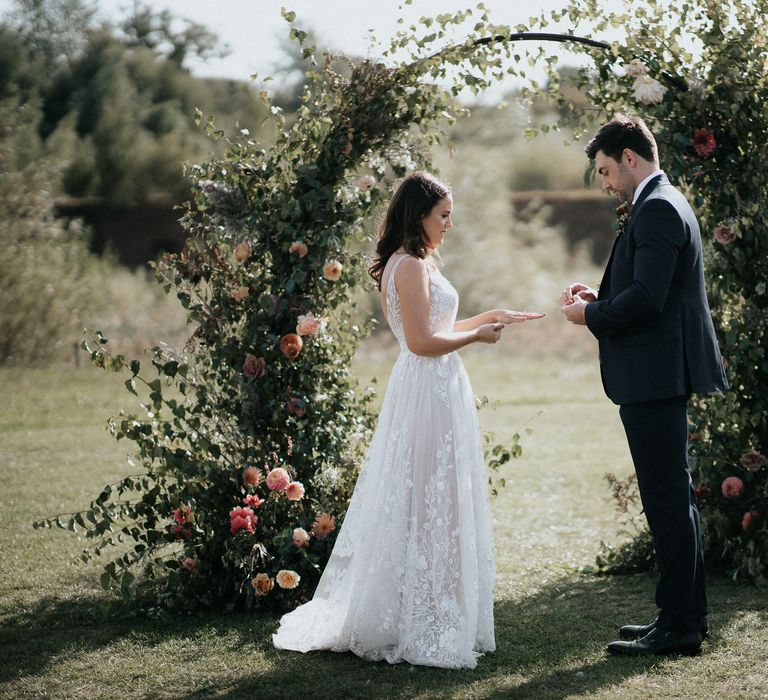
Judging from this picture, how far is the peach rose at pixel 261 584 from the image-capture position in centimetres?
409

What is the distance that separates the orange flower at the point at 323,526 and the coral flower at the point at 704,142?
241cm

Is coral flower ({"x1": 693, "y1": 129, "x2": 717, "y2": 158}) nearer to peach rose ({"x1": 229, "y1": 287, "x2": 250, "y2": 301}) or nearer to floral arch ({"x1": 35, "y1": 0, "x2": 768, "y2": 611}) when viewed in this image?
floral arch ({"x1": 35, "y1": 0, "x2": 768, "y2": 611})

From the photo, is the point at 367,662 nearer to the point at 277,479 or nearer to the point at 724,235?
the point at 277,479

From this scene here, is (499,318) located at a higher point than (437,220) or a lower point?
lower

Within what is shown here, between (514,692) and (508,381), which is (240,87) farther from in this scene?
(514,692)

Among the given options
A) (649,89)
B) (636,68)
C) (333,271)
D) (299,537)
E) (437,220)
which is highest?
(636,68)

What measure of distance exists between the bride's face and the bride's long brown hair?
0.04 feet

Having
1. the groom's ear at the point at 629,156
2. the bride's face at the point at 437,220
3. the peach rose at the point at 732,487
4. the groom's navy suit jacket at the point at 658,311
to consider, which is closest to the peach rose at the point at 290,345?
the bride's face at the point at 437,220

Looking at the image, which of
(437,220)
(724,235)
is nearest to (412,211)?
(437,220)

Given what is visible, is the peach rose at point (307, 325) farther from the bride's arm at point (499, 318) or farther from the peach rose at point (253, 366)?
the bride's arm at point (499, 318)

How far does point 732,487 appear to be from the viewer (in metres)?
4.59

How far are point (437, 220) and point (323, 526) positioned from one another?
5.08 ft

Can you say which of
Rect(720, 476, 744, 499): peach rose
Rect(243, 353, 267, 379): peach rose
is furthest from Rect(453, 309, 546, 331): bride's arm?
Rect(720, 476, 744, 499): peach rose

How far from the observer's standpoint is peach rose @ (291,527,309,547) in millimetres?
4234
